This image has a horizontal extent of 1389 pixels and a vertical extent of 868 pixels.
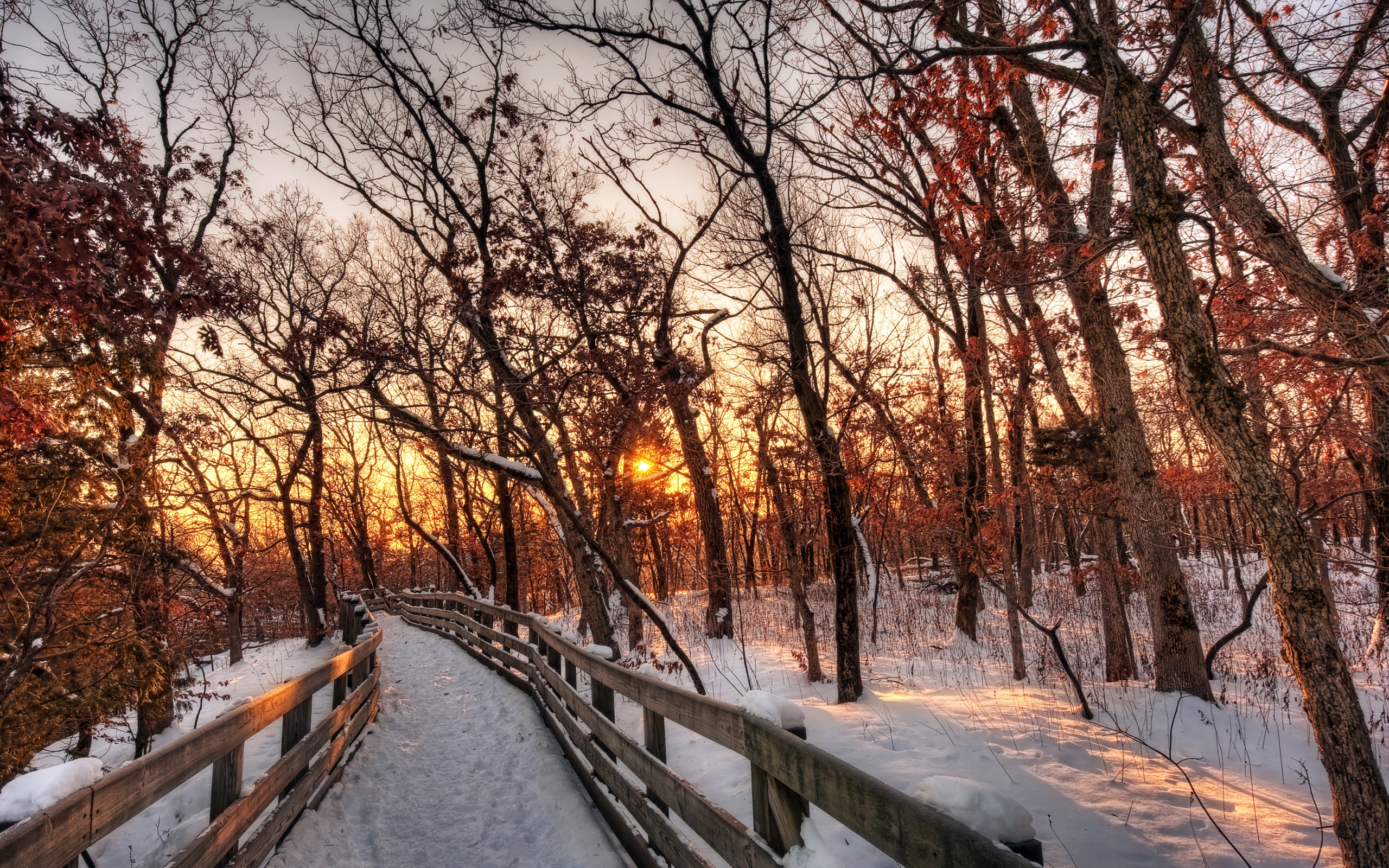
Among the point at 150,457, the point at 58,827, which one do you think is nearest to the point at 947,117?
the point at 58,827

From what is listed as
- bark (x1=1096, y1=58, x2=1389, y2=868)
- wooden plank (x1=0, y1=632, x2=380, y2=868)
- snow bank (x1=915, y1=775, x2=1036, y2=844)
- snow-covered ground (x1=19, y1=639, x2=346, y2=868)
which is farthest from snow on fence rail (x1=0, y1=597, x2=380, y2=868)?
bark (x1=1096, y1=58, x2=1389, y2=868)

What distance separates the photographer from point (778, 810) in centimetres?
251

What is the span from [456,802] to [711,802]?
3342mm

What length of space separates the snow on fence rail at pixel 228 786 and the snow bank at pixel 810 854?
2.28 m

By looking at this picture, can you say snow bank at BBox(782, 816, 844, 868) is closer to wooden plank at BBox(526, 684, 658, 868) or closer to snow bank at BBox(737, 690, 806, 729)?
snow bank at BBox(737, 690, 806, 729)

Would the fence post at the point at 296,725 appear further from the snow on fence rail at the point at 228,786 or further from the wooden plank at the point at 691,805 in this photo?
the wooden plank at the point at 691,805

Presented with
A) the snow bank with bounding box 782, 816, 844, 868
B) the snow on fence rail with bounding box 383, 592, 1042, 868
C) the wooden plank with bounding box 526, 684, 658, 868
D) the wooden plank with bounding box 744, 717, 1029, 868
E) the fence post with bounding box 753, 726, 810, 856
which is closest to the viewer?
the wooden plank with bounding box 744, 717, 1029, 868

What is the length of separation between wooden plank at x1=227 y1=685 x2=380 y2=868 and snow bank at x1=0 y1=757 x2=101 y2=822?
2.43 feet

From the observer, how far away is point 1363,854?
3342 mm

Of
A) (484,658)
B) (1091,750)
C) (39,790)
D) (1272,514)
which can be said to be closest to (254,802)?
(39,790)

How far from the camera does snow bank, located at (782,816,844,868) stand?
7.20ft

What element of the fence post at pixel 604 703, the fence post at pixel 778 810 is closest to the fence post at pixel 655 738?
the fence post at pixel 604 703

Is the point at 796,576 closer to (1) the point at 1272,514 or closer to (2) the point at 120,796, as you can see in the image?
(1) the point at 1272,514

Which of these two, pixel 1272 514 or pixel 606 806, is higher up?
pixel 1272 514
